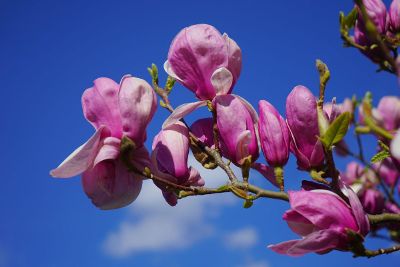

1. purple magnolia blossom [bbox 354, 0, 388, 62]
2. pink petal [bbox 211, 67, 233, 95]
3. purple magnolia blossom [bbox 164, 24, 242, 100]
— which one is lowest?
pink petal [bbox 211, 67, 233, 95]

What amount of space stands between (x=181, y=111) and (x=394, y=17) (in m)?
1.04

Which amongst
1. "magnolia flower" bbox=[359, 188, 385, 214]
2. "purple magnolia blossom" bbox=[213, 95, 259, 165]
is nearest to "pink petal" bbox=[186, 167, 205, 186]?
"purple magnolia blossom" bbox=[213, 95, 259, 165]

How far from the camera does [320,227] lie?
923mm

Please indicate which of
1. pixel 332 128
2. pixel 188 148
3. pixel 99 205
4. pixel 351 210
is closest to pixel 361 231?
pixel 351 210

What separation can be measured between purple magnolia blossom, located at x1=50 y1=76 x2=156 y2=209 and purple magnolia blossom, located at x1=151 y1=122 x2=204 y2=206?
0.04m

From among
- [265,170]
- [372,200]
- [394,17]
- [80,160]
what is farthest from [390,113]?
[80,160]

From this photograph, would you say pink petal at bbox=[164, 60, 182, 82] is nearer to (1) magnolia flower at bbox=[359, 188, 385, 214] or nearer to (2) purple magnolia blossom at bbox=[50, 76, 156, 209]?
(2) purple magnolia blossom at bbox=[50, 76, 156, 209]

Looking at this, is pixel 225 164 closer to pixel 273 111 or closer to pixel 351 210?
pixel 273 111

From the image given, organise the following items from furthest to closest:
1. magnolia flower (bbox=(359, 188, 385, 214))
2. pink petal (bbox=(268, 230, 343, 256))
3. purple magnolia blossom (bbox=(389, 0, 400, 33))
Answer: purple magnolia blossom (bbox=(389, 0, 400, 33)) < magnolia flower (bbox=(359, 188, 385, 214)) < pink petal (bbox=(268, 230, 343, 256))

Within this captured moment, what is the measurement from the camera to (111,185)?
3.54ft

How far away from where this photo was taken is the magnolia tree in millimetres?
925

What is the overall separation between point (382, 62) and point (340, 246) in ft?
3.08

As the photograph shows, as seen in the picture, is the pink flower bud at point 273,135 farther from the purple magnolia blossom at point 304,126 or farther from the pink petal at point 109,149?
the pink petal at point 109,149

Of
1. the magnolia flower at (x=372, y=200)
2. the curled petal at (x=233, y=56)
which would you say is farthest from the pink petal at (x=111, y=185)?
A: the magnolia flower at (x=372, y=200)
